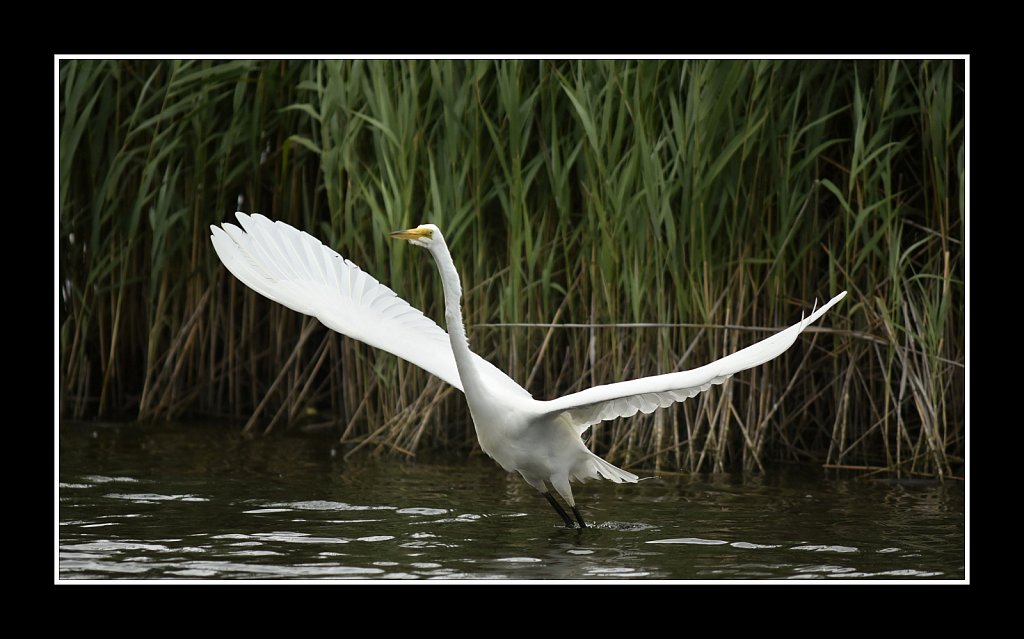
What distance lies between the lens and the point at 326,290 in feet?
20.7

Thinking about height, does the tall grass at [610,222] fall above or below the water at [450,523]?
above

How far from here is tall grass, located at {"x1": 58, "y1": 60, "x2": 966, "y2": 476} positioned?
Result: 6.98m

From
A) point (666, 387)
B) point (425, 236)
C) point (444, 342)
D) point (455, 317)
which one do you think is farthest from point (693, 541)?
point (425, 236)

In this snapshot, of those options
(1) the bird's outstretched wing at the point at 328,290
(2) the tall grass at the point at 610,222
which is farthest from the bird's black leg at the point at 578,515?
(2) the tall grass at the point at 610,222

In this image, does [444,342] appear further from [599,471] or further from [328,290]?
[599,471]

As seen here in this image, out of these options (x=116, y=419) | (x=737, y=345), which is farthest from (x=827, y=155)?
(x=116, y=419)

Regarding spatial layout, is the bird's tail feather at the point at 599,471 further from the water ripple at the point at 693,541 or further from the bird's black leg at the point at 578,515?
the water ripple at the point at 693,541

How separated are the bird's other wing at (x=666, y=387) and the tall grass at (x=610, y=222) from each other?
1.52 m

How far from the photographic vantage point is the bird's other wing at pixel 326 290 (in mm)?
6141

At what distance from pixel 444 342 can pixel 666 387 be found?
1751 mm

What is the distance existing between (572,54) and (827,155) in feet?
8.04

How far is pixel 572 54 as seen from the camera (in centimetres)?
546

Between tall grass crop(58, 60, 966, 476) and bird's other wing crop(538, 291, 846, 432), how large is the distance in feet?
4.98

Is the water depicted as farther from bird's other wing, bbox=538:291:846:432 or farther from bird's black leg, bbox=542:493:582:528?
bird's other wing, bbox=538:291:846:432
